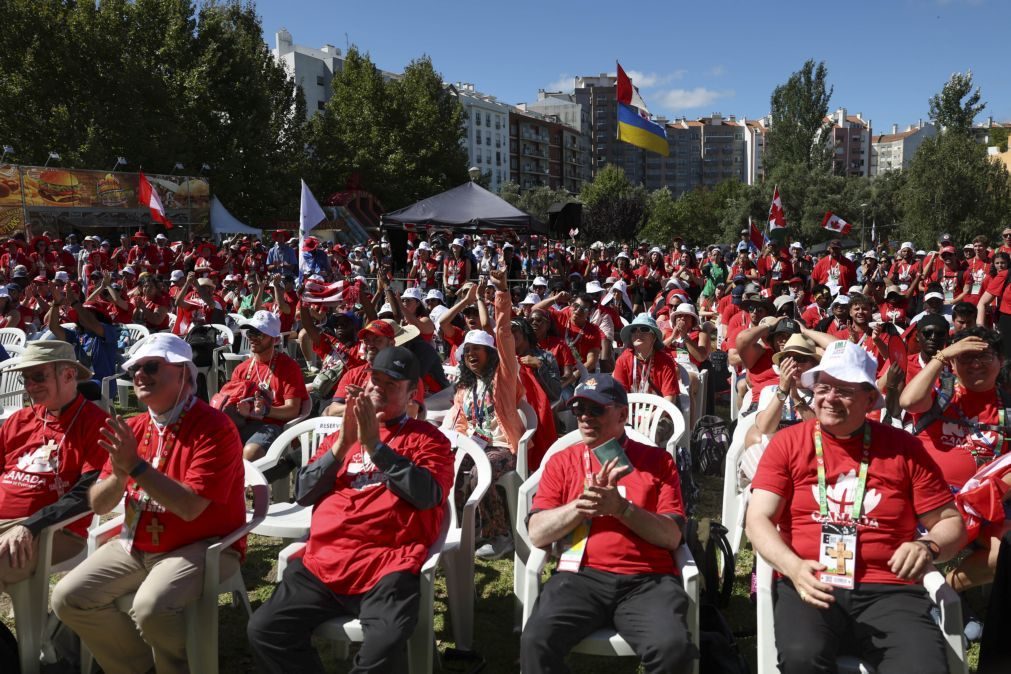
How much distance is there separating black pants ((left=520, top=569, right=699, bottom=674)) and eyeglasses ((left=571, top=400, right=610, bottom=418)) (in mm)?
610

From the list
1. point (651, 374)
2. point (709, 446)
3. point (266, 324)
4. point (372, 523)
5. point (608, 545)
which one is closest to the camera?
point (608, 545)

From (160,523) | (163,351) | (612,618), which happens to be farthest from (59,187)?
(612,618)

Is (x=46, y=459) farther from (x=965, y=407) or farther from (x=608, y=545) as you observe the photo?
(x=965, y=407)

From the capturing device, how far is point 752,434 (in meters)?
4.22

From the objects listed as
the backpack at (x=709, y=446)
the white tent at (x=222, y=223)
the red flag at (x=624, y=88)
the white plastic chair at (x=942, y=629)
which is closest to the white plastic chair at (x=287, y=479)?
the white plastic chair at (x=942, y=629)

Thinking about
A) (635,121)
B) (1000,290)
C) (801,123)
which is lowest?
(1000,290)

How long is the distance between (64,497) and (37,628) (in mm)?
542

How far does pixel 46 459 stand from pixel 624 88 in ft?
42.5

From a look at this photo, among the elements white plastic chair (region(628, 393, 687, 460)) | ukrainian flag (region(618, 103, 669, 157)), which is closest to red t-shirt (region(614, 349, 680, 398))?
white plastic chair (region(628, 393, 687, 460))

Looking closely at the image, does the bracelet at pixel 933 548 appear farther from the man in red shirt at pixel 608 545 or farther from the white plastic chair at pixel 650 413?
the white plastic chair at pixel 650 413

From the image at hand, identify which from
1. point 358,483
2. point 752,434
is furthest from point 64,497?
point 752,434

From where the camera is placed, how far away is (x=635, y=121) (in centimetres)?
1451

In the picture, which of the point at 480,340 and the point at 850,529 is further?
the point at 480,340

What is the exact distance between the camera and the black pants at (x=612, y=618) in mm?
2598
